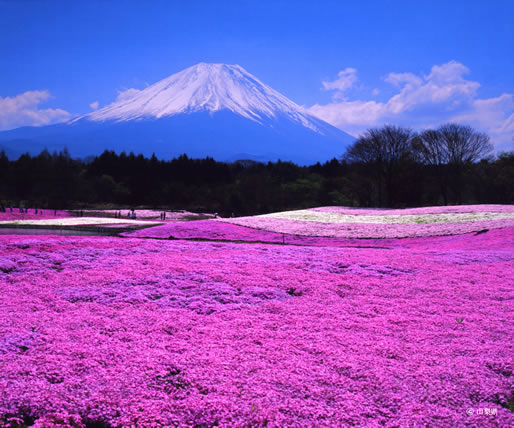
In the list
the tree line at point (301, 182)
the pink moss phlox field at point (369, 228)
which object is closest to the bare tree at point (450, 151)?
the tree line at point (301, 182)

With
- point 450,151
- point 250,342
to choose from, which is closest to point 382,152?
point 450,151

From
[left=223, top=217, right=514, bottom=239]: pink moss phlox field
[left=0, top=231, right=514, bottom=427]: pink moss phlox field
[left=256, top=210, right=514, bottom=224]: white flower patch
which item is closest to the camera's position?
[left=0, top=231, right=514, bottom=427]: pink moss phlox field

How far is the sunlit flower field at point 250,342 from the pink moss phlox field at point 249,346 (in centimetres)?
3

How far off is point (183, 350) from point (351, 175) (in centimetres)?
6877

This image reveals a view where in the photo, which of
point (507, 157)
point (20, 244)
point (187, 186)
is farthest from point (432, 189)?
point (20, 244)

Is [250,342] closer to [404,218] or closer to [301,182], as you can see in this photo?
[404,218]

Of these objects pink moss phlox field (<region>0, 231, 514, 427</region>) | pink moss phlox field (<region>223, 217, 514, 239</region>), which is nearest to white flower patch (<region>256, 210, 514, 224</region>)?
pink moss phlox field (<region>223, 217, 514, 239</region>)

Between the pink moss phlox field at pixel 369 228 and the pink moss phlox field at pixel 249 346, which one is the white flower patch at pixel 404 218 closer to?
the pink moss phlox field at pixel 369 228

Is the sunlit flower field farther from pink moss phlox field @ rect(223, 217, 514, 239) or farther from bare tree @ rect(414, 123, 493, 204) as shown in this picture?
bare tree @ rect(414, 123, 493, 204)

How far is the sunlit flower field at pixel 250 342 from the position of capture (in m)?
4.70

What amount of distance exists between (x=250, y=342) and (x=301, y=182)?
9289 cm

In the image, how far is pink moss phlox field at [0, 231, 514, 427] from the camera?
15.4 ft

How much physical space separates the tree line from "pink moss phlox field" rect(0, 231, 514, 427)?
51.1m

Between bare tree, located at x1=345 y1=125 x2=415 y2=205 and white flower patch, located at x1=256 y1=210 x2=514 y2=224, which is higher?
bare tree, located at x1=345 y1=125 x2=415 y2=205
